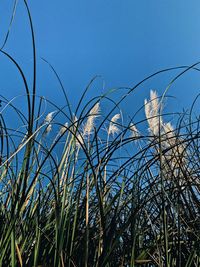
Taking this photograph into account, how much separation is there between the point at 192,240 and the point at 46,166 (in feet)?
2.68

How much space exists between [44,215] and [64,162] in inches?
10.0

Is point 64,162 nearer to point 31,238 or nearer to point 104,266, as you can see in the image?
point 31,238

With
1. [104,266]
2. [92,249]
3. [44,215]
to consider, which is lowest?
[104,266]

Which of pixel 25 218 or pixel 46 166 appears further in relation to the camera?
pixel 46 166

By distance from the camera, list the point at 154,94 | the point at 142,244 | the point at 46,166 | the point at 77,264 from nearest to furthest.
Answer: the point at 77,264
the point at 142,244
the point at 46,166
the point at 154,94

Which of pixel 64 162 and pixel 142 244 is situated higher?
pixel 64 162

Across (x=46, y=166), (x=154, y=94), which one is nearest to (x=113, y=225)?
(x=46, y=166)

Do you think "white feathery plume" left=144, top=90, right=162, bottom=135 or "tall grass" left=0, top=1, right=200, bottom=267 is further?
"white feathery plume" left=144, top=90, right=162, bottom=135

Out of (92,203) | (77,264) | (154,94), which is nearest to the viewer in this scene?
(77,264)

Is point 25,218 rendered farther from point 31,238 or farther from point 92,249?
point 92,249

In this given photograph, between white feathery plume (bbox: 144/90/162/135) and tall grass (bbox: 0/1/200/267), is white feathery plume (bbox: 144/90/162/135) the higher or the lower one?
the higher one

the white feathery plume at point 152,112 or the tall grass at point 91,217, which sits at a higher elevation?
the white feathery plume at point 152,112

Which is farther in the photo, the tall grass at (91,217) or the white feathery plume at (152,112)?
the white feathery plume at (152,112)

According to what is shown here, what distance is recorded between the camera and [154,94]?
2170 millimetres
